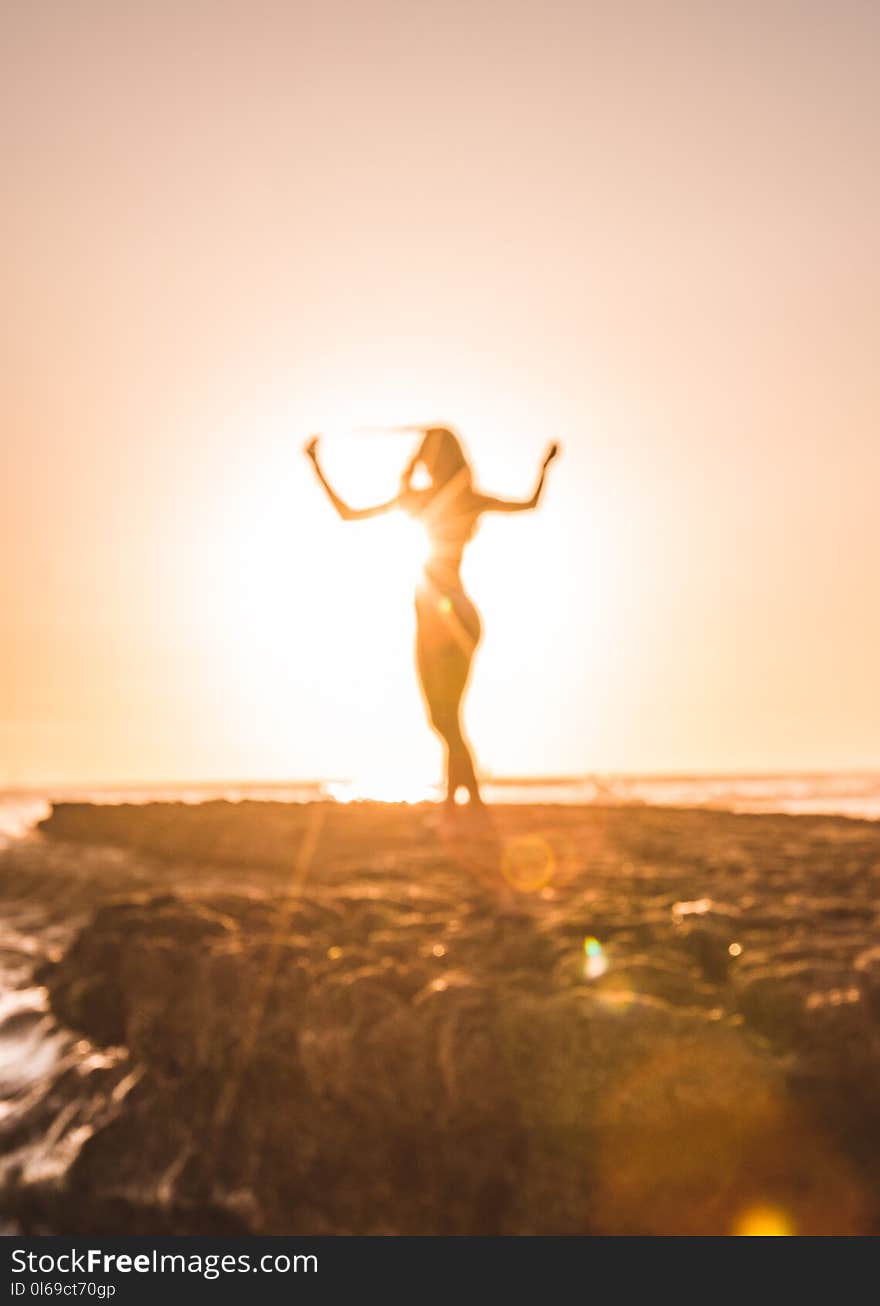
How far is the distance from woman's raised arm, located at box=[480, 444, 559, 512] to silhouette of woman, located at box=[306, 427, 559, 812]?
0.01m

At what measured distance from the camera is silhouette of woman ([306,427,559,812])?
9320mm

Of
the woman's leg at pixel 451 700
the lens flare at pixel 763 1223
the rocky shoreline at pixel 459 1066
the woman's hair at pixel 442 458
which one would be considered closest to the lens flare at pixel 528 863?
the rocky shoreline at pixel 459 1066

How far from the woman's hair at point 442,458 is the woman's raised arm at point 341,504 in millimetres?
506

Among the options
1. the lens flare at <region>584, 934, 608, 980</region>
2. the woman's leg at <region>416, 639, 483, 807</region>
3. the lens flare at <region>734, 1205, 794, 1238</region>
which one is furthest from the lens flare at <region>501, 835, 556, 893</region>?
the lens flare at <region>734, 1205, 794, 1238</region>

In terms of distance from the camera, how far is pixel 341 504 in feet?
31.1

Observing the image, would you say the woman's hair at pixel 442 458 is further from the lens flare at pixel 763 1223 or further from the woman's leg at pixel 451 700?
the lens flare at pixel 763 1223

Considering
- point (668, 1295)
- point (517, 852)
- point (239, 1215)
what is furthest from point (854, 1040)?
point (517, 852)

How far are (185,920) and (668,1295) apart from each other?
341 cm

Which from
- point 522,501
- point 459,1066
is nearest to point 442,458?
point 522,501

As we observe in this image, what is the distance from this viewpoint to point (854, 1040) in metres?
3.91

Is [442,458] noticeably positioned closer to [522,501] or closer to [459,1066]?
[522,501]

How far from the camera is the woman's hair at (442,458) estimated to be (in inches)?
365

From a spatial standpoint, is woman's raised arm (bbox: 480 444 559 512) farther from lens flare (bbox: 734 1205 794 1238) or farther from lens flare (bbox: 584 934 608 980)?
lens flare (bbox: 734 1205 794 1238)

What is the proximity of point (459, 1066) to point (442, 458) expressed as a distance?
6.56 meters
